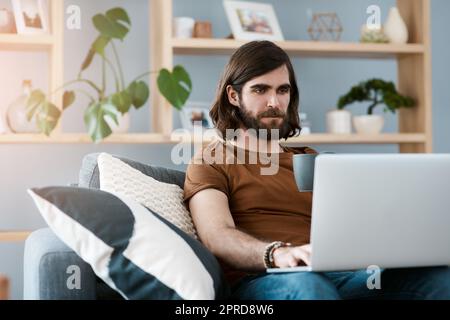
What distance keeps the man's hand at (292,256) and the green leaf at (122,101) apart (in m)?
1.82

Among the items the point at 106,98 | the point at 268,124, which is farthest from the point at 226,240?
the point at 106,98

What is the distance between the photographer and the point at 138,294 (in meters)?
1.53

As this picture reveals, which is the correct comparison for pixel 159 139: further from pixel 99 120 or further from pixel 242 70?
pixel 242 70

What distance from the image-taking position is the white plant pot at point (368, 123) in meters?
3.82

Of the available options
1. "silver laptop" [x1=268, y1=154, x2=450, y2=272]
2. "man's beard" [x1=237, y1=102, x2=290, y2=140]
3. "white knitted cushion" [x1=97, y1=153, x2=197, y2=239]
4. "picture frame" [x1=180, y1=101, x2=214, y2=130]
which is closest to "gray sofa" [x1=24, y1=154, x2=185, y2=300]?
"white knitted cushion" [x1=97, y1=153, x2=197, y2=239]

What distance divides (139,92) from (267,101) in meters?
1.29

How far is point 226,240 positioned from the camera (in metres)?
1.81

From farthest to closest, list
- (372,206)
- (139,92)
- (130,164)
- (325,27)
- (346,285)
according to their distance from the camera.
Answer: (325,27) < (139,92) < (130,164) < (346,285) < (372,206)

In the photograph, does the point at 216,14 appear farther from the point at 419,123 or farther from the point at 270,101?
the point at 270,101

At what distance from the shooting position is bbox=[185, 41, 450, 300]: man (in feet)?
5.50

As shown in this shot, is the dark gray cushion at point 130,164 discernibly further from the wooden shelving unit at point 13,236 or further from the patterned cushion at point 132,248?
the wooden shelving unit at point 13,236

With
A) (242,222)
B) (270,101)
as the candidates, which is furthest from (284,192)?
(270,101)
